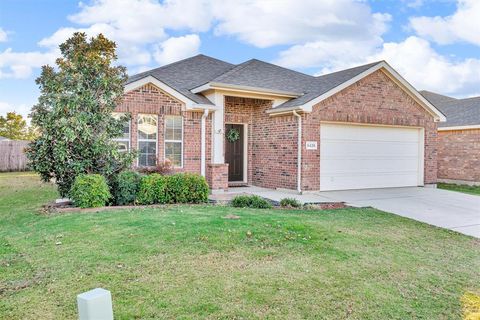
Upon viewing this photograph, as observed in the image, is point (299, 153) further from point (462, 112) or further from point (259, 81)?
point (462, 112)

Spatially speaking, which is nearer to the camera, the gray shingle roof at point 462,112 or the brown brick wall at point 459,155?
the brown brick wall at point 459,155

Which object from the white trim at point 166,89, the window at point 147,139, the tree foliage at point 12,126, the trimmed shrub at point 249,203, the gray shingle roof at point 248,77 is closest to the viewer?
the trimmed shrub at point 249,203

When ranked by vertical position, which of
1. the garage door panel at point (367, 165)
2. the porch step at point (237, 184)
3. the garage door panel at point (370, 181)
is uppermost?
the garage door panel at point (367, 165)

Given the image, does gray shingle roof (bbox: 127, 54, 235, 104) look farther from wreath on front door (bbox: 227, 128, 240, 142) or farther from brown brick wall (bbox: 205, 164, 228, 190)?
brown brick wall (bbox: 205, 164, 228, 190)

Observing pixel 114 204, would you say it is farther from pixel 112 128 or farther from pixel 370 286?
pixel 370 286

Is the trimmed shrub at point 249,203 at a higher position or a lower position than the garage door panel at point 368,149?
lower

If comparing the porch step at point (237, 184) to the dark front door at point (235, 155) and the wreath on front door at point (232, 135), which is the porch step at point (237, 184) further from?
the wreath on front door at point (232, 135)

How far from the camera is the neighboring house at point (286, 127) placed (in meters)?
12.3

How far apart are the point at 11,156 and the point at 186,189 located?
20.6 m

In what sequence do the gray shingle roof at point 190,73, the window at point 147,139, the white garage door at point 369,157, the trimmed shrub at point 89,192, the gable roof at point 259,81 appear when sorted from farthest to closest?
the gray shingle roof at point 190,73, the white garage door at point 369,157, the gable roof at point 259,81, the window at point 147,139, the trimmed shrub at point 89,192

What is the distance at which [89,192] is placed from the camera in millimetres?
8547

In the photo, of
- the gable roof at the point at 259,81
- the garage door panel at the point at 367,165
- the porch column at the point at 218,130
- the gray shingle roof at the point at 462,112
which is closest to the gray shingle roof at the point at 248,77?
the gable roof at the point at 259,81

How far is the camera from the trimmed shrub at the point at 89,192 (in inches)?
335

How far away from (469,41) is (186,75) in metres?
12.5
